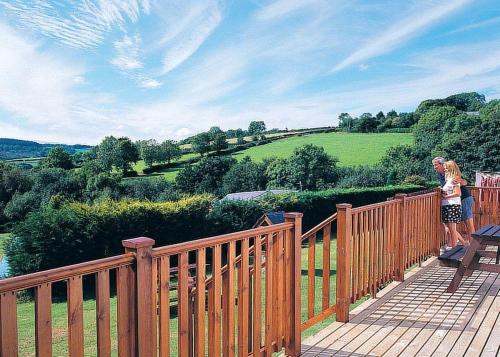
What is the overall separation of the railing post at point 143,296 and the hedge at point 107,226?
10108 mm

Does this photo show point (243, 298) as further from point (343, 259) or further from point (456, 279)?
point (456, 279)

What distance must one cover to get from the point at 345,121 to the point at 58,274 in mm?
61170

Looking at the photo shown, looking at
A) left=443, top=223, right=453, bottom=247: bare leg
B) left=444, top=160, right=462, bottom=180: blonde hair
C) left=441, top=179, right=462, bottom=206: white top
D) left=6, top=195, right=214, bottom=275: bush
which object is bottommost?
left=6, top=195, right=214, bottom=275: bush

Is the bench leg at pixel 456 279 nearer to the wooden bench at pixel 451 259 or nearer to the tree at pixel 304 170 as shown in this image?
the wooden bench at pixel 451 259

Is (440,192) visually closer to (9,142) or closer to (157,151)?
(9,142)

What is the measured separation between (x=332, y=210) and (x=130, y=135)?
42.0m

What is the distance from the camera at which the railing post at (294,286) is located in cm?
337

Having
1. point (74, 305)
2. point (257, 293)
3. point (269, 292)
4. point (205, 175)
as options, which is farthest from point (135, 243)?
point (205, 175)

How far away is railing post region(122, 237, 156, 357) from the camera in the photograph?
81.7 inches

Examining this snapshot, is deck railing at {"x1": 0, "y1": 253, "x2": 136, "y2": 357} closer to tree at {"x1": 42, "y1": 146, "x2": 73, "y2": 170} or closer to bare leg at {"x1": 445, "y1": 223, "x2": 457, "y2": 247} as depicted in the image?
bare leg at {"x1": 445, "y1": 223, "x2": 457, "y2": 247}

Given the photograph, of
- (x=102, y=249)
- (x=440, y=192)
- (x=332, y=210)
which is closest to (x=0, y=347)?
(x=440, y=192)

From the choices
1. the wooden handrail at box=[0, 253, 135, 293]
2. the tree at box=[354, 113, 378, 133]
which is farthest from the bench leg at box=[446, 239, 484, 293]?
the tree at box=[354, 113, 378, 133]

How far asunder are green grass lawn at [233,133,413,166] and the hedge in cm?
3244

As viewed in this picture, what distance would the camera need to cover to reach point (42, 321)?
1.70m
